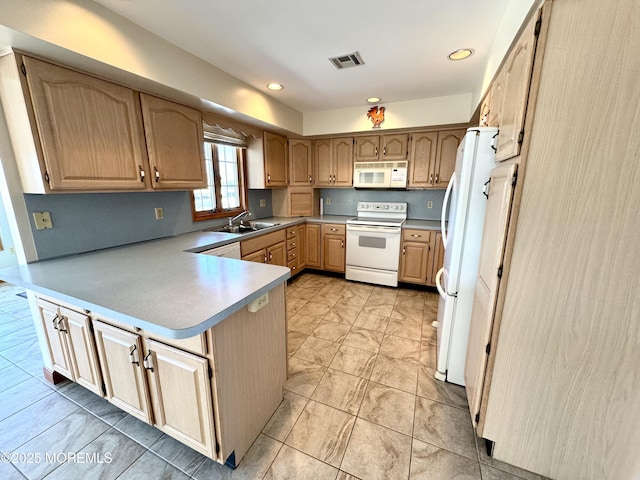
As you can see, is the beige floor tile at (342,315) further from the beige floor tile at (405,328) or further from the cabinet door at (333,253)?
the cabinet door at (333,253)

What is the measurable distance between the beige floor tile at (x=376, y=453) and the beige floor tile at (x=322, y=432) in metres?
0.05

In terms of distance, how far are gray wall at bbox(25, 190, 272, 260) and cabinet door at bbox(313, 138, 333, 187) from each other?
6.52ft

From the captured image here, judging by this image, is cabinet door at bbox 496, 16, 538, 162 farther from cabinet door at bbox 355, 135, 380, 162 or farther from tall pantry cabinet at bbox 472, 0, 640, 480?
cabinet door at bbox 355, 135, 380, 162

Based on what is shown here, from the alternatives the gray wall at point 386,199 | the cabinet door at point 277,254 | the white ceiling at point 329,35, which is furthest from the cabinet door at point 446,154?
the cabinet door at point 277,254

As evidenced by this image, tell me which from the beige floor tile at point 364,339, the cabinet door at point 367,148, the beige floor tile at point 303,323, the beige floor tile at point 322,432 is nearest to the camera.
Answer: the beige floor tile at point 322,432

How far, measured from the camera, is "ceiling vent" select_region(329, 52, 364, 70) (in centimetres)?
213

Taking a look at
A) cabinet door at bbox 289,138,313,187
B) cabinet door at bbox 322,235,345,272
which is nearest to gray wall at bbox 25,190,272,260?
cabinet door at bbox 289,138,313,187

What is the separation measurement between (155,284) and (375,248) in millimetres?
2729

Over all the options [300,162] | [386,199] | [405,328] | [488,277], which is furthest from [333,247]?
[488,277]

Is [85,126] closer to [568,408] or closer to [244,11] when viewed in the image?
[244,11]

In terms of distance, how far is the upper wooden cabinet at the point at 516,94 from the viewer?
99cm

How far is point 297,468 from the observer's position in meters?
1.28

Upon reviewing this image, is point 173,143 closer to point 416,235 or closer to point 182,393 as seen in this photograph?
point 182,393

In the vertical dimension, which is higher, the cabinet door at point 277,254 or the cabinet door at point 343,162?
the cabinet door at point 343,162
